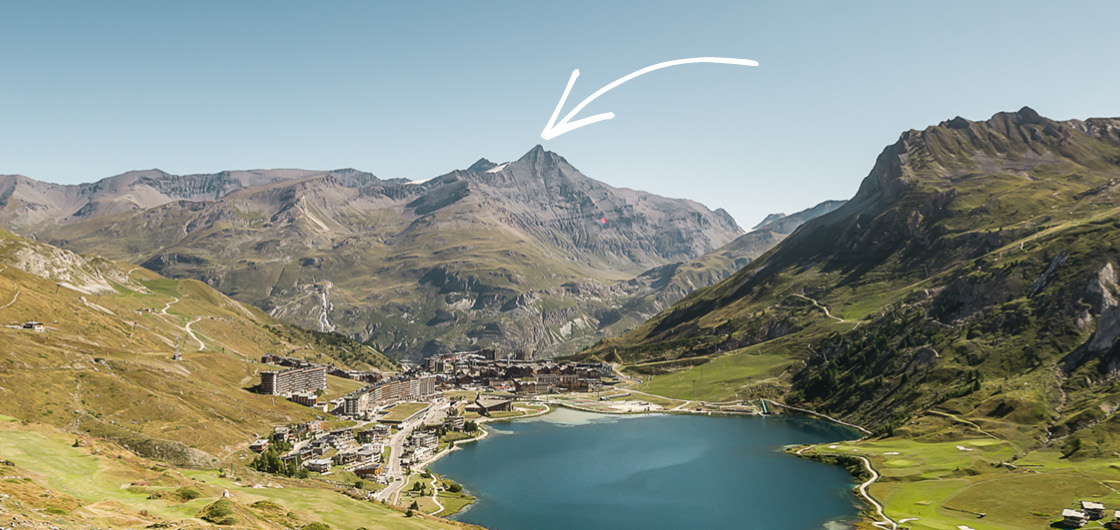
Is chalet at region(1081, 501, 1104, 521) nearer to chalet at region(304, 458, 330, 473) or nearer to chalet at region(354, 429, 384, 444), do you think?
chalet at region(304, 458, 330, 473)

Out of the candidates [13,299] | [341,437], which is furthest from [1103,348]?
[13,299]

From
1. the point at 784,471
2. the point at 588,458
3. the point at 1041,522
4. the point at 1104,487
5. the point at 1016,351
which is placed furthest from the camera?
the point at 1016,351

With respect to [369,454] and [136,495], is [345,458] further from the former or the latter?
Answer: [136,495]

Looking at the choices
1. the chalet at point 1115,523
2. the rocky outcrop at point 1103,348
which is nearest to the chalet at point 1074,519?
the chalet at point 1115,523

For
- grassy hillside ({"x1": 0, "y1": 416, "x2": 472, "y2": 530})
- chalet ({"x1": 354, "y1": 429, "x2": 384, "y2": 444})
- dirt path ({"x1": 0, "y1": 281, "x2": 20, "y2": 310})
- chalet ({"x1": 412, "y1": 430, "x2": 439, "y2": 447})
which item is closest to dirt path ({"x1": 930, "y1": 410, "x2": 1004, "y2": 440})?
grassy hillside ({"x1": 0, "y1": 416, "x2": 472, "y2": 530})

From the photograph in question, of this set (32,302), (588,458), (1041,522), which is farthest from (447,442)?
(1041,522)

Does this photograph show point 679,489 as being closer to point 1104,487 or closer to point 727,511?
point 727,511
